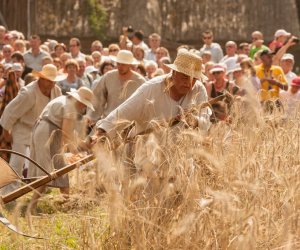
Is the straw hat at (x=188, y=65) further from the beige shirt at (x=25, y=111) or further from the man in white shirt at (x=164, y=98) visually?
the beige shirt at (x=25, y=111)

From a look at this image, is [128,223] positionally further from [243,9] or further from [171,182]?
[243,9]

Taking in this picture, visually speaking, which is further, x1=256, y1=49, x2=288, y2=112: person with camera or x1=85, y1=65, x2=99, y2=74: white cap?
x1=85, y1=65, x2=99, y2=74: white cap

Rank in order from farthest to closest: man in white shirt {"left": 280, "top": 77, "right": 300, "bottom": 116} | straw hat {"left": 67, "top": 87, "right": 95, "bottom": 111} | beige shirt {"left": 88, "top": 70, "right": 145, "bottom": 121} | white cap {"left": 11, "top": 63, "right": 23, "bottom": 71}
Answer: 1. white cap {"left": 11, "top": 63, "right": 23, "bottom": 71}
2. beige shirt {"left": 88, "top": 70, "right": 145, "bottom": 121}
3. straw hat {"left": 67, "top": 87, "right": 95, "bottom": 111}
4. man in white shirt {"left": 280, "top": 77, "right": 300, "bottom": 116}

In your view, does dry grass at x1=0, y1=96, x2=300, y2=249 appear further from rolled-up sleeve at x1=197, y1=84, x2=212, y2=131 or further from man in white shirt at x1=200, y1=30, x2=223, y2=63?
man in white shirt at x1=200, y1=30, x2=223, y2=63

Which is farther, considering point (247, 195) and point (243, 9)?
point (243, 9)

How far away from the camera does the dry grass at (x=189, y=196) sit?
24.7 ft

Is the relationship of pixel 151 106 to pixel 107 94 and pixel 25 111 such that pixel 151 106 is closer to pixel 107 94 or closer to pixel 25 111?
pixel 107 94

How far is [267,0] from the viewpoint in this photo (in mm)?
30812

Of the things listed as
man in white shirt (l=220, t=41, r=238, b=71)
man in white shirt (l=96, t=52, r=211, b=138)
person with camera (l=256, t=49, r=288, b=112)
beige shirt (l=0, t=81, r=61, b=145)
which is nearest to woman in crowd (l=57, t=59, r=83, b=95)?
person with camera (l=256, t=49, r=288, b=112)

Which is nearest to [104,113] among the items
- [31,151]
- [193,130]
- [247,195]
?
[31,151]

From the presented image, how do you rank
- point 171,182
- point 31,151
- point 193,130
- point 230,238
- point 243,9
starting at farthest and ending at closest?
point 243,9 → point 31,151 → point 193,130 → point 171,182 → point 230,238

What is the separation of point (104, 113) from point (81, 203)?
589 cm

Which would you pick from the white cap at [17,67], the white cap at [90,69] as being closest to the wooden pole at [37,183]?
the white cap at [17,67]

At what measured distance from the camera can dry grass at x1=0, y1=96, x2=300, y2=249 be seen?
7516 millimetres
